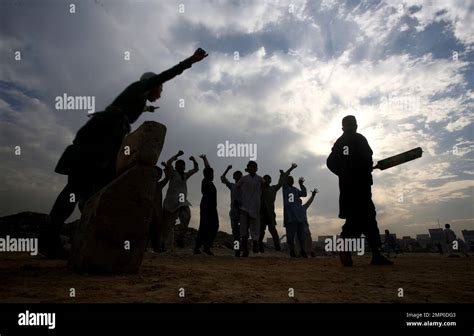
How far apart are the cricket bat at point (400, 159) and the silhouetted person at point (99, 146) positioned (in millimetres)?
3367

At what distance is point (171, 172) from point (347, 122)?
13.8 ft

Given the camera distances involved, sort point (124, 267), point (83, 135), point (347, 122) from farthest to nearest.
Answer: point (347, 122)
point (83, 135)
point (124, 267)

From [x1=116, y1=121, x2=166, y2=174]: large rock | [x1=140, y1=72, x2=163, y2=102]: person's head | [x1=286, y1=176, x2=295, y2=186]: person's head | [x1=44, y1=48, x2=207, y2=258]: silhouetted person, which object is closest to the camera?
[x1=116, y1=121, x2=166, y2=174]: large rock

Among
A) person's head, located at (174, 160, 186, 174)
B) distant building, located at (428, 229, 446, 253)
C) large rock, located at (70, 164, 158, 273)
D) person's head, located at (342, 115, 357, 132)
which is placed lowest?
distant building, located at (428, 229, 446, 253)

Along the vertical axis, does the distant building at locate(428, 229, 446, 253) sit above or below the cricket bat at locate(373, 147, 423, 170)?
below

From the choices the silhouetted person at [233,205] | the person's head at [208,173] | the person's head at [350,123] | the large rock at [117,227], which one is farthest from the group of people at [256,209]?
the large rock at [117,227]

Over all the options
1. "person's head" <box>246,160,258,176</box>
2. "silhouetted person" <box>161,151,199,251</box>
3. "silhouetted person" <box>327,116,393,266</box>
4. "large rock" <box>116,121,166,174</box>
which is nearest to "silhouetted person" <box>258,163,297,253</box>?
"person's head" <box>246,160,258,176</box>

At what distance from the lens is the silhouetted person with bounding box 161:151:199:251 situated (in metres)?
7.79

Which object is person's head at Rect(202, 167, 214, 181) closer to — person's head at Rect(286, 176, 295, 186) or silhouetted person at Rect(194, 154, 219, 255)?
silhouetted person at Rect(194, 154, 219, 255)

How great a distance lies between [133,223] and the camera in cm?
327

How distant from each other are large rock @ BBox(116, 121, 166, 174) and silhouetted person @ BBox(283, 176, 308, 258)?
191 inches

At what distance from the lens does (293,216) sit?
782 centimetres

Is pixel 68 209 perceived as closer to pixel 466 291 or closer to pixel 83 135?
pixel 83 135
